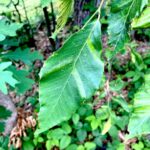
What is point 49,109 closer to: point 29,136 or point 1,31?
point 1,31

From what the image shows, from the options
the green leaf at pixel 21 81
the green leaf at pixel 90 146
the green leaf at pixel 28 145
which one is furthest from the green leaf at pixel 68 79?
the green leaf at pixel 28 145

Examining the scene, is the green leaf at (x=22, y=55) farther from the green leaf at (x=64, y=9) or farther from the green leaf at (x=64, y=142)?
the green leaf at (x=64, y=9)

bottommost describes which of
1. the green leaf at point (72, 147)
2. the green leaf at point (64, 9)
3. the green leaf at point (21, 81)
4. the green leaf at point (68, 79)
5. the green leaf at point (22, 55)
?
the green leaf at point (72, 147)

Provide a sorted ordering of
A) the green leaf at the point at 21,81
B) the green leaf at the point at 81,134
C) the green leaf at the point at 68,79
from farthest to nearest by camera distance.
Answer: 1. the green leaf at the point at 81,134
2. the green leaf at the point at 21,81
3. the green leaf at the point at 68,79

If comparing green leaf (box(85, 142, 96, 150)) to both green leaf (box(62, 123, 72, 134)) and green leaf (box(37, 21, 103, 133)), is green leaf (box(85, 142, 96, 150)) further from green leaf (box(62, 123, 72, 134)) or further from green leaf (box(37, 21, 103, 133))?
green leaf (box(37, 21, 103, 133))

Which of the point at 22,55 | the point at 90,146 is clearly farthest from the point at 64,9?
the point at 90,146

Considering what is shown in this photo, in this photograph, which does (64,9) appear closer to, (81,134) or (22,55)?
(22,55)

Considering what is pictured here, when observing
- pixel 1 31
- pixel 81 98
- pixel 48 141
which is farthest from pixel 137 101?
pixel 48 141
